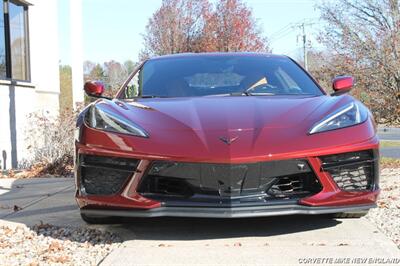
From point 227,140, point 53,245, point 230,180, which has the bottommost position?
point 53,245

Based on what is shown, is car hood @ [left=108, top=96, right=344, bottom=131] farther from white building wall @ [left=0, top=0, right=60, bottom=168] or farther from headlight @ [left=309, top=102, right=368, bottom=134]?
white building wall @ [left=0, top=0, right=60, bottom=168]

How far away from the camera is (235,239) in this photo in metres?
3.67

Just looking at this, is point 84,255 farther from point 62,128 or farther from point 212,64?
point 62,128

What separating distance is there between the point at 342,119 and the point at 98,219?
1809mm

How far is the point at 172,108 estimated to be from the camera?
387 cm

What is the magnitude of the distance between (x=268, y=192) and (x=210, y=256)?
0.53 meters

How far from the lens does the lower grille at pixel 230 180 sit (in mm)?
3412

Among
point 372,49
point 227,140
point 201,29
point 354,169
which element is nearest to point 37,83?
point 372,49

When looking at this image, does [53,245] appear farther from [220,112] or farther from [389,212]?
[389,212]

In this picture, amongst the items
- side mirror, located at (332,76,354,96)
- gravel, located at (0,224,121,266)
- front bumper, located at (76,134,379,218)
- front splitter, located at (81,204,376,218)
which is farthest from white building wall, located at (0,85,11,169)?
front splitter, located at (81,204,376,218)

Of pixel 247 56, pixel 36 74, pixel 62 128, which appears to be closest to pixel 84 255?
pixel 247 56

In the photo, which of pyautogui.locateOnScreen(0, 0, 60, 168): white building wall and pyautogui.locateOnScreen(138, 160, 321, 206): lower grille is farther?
pyautogui.locateOnScreen(0, 0, 60, 168): white building wall

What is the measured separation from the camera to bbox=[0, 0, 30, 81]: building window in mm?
10875

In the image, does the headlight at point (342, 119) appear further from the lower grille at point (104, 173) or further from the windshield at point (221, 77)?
the lower grille at point (104, 173)
